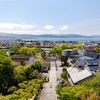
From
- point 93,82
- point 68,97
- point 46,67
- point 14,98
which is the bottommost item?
point 46,67

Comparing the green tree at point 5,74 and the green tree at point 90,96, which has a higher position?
the green tree at point 90,96

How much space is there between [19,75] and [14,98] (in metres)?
4.73

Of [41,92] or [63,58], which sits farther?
[63,58]

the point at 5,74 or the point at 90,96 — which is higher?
the point at 90,96

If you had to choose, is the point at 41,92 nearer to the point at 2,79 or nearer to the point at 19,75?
the point at 19,75

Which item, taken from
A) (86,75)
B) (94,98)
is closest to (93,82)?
(94,98)

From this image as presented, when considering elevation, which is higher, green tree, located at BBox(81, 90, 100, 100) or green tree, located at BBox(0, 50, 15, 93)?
green tree, located at BBox(81, 90, 100, 100)

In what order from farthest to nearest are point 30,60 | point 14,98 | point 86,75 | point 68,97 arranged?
point 30,60 → point 86,75 → point 14,98 → point 68,97

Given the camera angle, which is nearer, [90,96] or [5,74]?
[90,96]

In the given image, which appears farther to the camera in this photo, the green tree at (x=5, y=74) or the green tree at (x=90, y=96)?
the green tree at (x=5, y=74)

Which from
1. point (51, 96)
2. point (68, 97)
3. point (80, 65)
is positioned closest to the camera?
point (68, 97)

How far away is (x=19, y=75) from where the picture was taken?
1308 centimetres

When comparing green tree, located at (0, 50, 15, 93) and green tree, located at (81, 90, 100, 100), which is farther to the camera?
green tree, located at (0, 50, 15, 93)

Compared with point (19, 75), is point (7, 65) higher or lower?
higher
